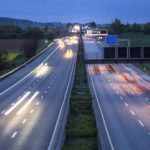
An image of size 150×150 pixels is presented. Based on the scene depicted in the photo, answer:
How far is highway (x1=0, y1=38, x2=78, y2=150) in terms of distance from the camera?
107ft

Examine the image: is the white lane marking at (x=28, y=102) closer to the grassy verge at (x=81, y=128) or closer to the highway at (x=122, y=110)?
the grassy verge at (x=81, y=128)

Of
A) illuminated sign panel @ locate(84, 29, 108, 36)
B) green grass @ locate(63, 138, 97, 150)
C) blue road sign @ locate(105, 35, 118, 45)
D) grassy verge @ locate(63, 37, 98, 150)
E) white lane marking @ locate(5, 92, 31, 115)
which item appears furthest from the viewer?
illuminated sign panel @ locate(84, 29, 108, 36)

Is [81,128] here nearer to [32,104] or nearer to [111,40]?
[32,104]

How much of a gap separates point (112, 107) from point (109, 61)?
628cm

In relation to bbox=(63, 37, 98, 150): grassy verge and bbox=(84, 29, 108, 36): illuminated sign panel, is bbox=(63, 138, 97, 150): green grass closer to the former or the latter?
bbox=(63, 37, 98, 150): grassy verge

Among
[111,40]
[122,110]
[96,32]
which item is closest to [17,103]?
[122,110]

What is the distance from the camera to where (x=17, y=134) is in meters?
34.5

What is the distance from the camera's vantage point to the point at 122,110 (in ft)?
168

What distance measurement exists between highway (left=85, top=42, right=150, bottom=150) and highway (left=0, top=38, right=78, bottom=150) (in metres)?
3.72

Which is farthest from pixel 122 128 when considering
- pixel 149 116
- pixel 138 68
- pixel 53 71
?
pixel 138 68

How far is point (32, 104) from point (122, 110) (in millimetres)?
8872

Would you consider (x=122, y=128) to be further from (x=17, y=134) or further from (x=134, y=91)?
(x=134, y=91)

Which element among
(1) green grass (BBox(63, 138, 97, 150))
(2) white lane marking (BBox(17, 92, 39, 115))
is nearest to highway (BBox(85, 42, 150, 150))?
(1) green grass (BBox(63, 138, 97, 150))

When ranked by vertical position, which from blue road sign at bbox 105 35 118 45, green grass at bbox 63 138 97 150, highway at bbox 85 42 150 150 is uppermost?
blue road sign at bbox 105 35 118 45
